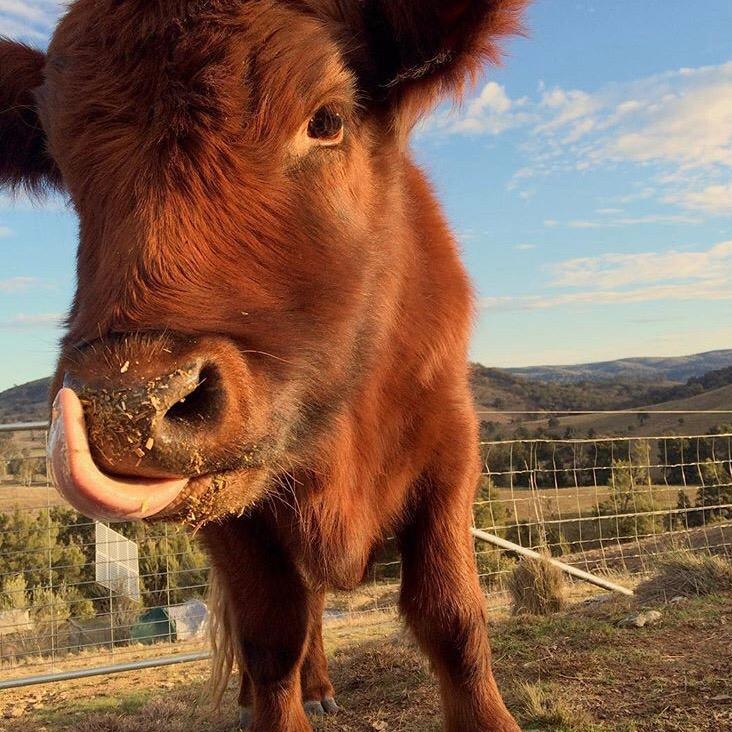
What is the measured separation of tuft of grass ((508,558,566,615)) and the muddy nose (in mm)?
5078

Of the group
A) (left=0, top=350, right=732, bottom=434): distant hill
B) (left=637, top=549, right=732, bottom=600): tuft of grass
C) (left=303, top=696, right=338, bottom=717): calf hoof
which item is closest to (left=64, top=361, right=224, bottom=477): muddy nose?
(left=303, top=696, right=338, bottom=717): calf hoof

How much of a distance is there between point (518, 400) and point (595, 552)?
3494 centimetres

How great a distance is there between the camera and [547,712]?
3.36 meters

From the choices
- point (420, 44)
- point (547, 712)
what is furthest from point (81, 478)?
point (547, 712)

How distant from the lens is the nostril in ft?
5.56

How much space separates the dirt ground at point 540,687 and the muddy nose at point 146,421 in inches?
96.5

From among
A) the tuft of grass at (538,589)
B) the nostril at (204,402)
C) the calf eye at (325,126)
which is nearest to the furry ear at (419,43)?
the calf eye at (325,126)

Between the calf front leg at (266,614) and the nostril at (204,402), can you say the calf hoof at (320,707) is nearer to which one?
the calf front leg at (266,614)

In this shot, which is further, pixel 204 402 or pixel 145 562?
pixel 145 562

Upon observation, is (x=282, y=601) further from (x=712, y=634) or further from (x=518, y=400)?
(x=518, y=400)

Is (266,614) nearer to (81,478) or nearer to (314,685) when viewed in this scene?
(314,685)

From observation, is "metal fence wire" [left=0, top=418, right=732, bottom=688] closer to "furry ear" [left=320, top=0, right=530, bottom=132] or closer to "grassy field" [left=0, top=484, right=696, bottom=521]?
"grassy field" [left=0, top=484, right=696, bottom=521]

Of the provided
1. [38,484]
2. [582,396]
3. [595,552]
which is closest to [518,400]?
[582,396]

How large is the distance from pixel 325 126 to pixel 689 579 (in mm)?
4946
